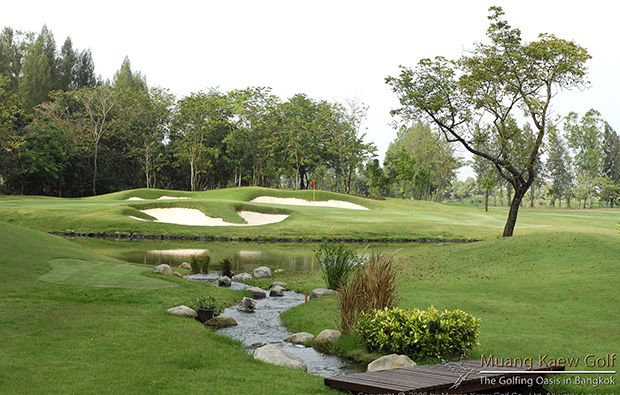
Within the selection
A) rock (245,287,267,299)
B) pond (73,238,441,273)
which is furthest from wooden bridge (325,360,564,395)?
pond (73,238,441,273)

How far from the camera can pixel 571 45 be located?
2448 centimetres

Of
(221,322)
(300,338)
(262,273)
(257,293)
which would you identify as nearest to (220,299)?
(257,293)

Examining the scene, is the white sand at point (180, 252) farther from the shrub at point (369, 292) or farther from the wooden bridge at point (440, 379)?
the wooden bridge at point (440, 379)

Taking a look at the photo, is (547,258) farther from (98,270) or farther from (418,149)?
(418,149)

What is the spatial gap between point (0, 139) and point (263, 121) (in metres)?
40.0

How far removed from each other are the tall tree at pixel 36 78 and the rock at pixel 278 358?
93.1 metres

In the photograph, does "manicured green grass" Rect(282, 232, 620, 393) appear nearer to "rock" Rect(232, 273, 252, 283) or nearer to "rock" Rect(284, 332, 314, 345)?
"rock" Rect(284, 332, 314, 345)

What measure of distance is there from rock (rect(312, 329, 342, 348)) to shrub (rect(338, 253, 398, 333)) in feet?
0.83

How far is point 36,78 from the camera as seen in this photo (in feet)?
289

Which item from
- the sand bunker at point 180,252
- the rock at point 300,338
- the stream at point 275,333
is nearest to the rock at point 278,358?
the stream at point 275,333

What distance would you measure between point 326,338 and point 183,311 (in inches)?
163

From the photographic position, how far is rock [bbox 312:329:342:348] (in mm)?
10883

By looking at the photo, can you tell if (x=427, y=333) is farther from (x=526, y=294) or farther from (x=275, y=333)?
(x=526, y=294)

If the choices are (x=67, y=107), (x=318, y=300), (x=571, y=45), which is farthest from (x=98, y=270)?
(x=67, y=107)
